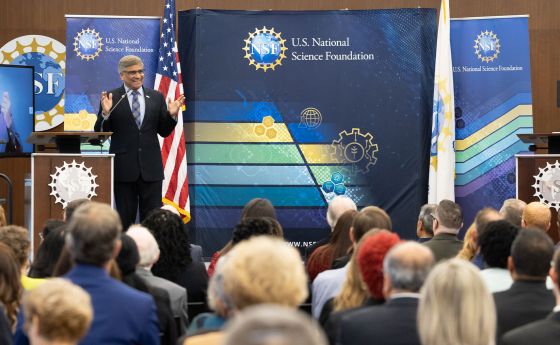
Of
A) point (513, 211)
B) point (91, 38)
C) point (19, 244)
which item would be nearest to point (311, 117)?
point (91, 38)

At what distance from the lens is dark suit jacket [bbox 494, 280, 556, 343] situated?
3875 mm

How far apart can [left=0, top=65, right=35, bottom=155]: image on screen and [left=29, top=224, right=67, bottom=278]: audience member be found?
16.0 ft

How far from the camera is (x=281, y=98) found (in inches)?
418

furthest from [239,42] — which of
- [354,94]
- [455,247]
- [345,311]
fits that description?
[345,311]

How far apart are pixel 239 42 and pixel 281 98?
683mm

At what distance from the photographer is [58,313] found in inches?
110

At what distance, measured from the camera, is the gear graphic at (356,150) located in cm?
1061

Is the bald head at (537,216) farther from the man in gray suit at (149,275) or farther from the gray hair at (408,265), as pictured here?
the gray hair at (408,265)

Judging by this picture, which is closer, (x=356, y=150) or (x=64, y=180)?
(x=64, y=180)

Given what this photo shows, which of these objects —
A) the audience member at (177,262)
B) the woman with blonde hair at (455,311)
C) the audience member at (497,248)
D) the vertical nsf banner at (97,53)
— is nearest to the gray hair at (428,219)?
the audience member at (177,262)

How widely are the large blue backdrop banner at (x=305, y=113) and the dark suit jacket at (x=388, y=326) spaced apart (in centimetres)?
715

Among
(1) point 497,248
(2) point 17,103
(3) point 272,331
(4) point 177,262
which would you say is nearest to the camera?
(3) point 272,331

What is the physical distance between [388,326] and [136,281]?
123 centimetres

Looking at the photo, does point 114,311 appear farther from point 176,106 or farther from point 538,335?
point 176,106
